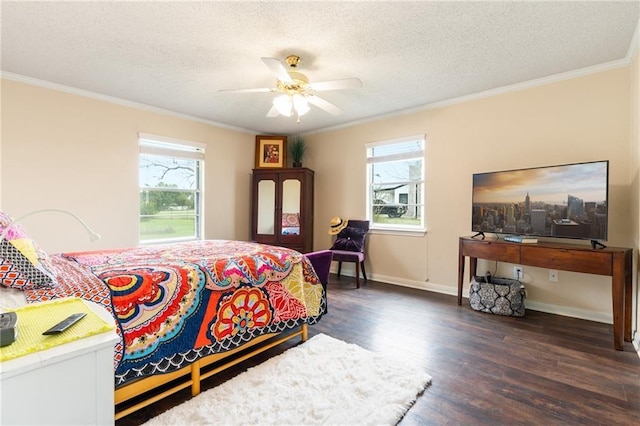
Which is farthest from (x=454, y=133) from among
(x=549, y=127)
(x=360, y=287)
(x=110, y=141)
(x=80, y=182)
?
(x=80, y=182)

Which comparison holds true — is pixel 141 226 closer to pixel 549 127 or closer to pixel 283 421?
pixel 283 421

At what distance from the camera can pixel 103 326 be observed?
0.93m

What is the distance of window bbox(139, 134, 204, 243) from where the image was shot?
4.14m

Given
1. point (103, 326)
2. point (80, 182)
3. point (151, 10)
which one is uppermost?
point (151, 10)

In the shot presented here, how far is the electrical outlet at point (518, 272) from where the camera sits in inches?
132

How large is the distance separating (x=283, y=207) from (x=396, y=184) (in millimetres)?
1826

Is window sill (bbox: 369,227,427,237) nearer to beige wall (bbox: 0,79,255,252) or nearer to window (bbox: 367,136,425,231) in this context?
window (bbox: 367,136,425,231)

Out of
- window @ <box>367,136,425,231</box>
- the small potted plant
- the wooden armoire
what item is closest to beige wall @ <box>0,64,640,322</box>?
window @ <box>367,136,425,231</box>

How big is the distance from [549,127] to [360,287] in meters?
2.85

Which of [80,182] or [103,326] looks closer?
[103,326]

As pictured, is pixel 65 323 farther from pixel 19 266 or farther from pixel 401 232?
pixel 401 232

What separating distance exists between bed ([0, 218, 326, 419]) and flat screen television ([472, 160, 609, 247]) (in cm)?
215

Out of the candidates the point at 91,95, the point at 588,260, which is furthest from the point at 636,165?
the point at 91,95

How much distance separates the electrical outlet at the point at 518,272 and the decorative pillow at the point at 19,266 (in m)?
3.95
